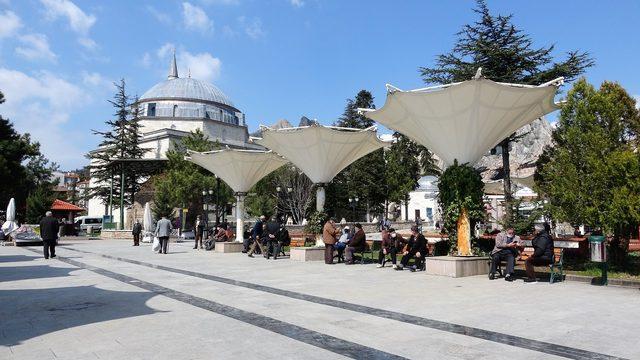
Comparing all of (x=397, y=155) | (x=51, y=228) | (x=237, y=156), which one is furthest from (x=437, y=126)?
(x=397, y=155)

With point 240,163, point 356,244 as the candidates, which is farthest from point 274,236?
point 240,163

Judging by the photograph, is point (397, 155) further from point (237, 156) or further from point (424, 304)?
point (424, 304)

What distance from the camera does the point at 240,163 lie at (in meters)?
21.7

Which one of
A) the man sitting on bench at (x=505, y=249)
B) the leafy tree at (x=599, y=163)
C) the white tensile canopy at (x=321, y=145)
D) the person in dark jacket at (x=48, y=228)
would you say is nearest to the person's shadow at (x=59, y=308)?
the man sitting on bench at (x=505, y=249)

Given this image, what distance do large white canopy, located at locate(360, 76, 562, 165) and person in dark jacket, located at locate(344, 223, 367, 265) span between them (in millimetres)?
3190

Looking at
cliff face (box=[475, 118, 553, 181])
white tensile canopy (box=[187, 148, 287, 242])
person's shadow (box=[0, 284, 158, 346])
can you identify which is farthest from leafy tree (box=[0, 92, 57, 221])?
cliff face (box=[475, 118, 553, 181])

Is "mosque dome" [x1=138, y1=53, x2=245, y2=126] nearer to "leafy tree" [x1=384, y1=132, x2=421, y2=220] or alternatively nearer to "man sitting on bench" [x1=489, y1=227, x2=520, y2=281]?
"leafy tree" [x1=384, y1=132, x2=421, y2=220]

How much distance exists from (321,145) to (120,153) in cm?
4622

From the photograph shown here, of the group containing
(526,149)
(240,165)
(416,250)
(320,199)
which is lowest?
(416,250)

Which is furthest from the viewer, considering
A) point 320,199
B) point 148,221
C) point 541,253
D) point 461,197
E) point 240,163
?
point 148,221

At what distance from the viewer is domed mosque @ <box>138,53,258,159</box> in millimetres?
66088

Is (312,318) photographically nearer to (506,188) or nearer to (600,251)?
(600,251)

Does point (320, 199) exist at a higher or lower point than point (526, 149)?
lower

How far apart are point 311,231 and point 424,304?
9975mm
